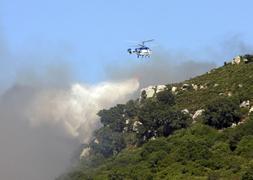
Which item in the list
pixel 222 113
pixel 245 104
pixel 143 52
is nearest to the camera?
pixel 143 52

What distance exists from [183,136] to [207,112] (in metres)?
9.67

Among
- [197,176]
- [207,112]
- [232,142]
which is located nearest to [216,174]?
[197,176]

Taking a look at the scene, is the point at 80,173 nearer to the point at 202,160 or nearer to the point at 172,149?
the point at 172,149

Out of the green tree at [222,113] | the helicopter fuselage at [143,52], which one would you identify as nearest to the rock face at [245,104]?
the green tree at [222,113]

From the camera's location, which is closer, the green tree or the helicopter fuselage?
the helicopter fuselage

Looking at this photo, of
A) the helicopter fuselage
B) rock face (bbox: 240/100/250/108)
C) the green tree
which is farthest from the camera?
rock face (bbox: 240/100/250/108)

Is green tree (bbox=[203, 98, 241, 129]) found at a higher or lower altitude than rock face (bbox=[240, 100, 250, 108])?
lower

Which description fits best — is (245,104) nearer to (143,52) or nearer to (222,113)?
(222,113)

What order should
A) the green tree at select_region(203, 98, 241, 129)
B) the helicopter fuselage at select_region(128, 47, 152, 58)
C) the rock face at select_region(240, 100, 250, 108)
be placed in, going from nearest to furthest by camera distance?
the helicopter fuselage at select_region(128, 47, 152, 58) < the green tree at select_region(203, 98, 241, 129) < the rock face at select_region(240, 100, 250, 108)

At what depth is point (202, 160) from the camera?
161250 mm

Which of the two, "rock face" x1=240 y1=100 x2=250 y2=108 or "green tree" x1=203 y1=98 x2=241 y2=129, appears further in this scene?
"rock face" x1=240 y1=100 x2=250 y2=108

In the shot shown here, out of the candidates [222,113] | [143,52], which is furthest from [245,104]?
[143,52]

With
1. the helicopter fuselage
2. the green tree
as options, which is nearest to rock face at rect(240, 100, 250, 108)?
the green tree

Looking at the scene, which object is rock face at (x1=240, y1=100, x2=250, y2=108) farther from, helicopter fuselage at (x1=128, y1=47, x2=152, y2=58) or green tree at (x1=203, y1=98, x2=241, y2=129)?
helicopter fuselage at (x1=128, y1=47, x2=152, y2=58)
